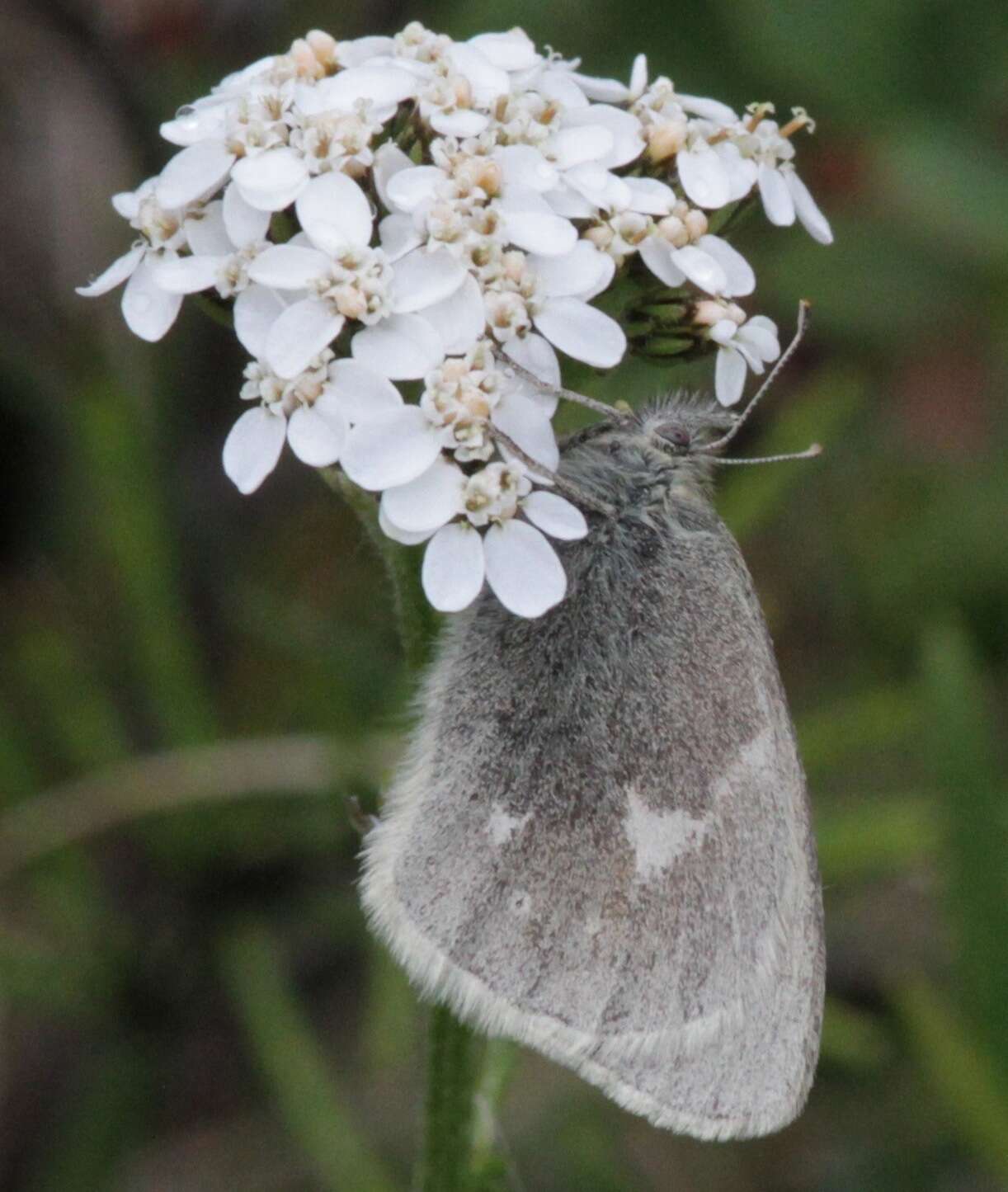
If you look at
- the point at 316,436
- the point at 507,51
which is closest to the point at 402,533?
the point at 316,436

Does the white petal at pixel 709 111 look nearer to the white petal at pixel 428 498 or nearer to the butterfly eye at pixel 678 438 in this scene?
the butterfly eye at pixel 678 438

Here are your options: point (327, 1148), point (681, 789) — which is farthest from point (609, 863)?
point (327, 1148)

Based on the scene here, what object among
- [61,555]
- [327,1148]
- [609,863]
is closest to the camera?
[609,863]

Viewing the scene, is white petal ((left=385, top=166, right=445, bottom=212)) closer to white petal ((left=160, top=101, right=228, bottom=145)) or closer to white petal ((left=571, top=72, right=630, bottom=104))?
white petal ((left=160, top=101, right=228, bottom=145))

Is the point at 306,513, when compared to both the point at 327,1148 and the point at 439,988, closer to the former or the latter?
the point at 327,1148

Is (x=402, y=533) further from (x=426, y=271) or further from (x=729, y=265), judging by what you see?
(x=729, y=265)

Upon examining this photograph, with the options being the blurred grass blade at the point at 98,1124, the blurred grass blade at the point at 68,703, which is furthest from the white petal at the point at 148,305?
the blurred grass blade at the point at 98,1124

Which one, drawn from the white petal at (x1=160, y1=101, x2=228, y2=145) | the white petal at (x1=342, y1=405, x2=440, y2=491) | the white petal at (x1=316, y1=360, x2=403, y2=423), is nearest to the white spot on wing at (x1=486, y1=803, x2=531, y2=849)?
the white petal at (x1=342, y1=405, x2=440, y2=491)
